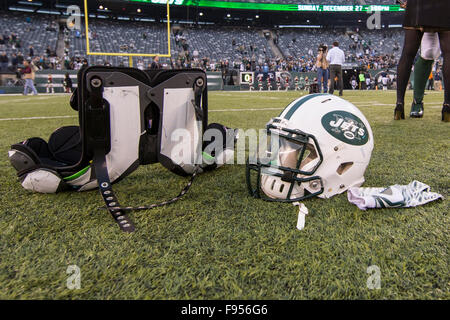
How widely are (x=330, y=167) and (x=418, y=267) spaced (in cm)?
47

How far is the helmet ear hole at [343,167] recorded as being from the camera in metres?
1.20

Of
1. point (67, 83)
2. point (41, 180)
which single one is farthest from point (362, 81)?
point (41, 180)

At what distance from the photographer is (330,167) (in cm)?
115

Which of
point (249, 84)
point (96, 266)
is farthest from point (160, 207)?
point (249, 84)

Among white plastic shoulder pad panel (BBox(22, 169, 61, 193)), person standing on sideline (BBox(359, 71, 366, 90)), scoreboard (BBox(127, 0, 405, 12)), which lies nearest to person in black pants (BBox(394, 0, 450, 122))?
white plastic shoulder pad panel (BBox(22, 169, 61, 193))

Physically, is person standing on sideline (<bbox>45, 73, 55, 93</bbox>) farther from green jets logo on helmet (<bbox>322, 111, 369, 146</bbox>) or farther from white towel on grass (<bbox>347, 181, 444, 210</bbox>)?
white towel on grass (<bbox>347, 181, 444, 210</bbox>)

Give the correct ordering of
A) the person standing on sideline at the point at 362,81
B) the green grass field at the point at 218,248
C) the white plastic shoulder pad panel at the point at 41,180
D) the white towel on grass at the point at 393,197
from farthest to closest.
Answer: the person standing on sideline at the point at 362,81 → the white plastic shoulder pad panel at the point at 41,180 → the white towel on grass at the point at 393,197 → the green grass field at the point at 218,248

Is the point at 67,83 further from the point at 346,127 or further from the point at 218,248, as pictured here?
the point at 218,248

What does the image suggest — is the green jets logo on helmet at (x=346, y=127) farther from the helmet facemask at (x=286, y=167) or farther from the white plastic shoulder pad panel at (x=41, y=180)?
the white plastic shoulder pad panel at (x=41, y=180)

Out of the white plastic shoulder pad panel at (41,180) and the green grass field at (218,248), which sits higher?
the white plastic shoulder pad panel at (41,180)

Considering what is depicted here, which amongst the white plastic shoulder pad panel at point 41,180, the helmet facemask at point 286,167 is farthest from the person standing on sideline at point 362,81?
the white plastic shoulder pad panel at point 41,180

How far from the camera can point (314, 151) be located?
1.17 m

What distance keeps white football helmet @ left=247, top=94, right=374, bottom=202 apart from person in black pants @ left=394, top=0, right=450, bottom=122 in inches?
82.8

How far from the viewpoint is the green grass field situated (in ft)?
2.21
